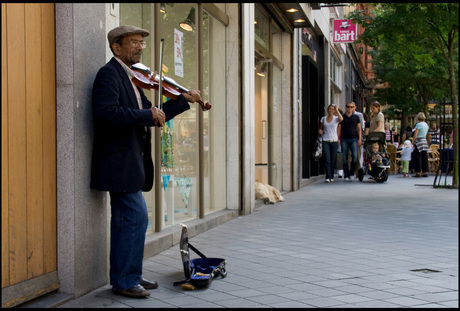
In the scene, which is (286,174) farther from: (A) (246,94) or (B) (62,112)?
(B) (62,112)

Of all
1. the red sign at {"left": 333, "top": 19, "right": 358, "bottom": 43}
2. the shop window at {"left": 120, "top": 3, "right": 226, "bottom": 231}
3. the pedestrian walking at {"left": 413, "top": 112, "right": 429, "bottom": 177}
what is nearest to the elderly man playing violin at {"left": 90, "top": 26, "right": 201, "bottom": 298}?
the shop window at {"left": 120, "top": 3, "right": 226, "bottom": 231}

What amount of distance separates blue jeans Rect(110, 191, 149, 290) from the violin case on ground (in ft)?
1.36

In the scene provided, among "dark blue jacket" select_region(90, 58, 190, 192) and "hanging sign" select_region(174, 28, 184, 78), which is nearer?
"dark blue jacket" select_region(90, 58, 190, 192)

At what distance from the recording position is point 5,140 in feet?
12.7

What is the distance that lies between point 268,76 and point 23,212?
9.57 meters

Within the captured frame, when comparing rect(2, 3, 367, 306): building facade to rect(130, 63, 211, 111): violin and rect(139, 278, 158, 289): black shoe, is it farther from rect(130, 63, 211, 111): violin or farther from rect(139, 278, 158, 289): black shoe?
rect(139, 278, 158, 289): black shoe

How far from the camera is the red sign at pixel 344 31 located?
20.7 meters

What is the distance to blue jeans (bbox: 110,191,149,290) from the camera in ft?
15.2

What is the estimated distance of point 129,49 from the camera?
473 cm

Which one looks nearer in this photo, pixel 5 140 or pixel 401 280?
pixel 5 140

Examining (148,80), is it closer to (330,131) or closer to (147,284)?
(147,284)

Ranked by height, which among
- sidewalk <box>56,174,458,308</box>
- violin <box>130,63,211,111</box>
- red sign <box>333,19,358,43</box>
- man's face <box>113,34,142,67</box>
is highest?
red sign <box>333,19,358,43</box>

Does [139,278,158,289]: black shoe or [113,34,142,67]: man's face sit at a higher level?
[113,34,142,67]: man's face

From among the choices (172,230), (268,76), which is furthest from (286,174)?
(172,230)
